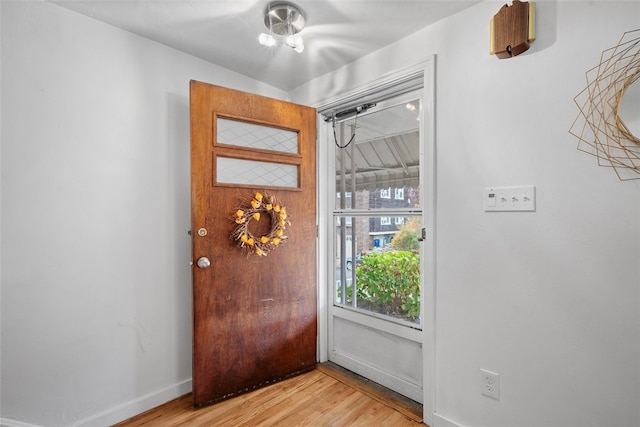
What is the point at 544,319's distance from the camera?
4.36ft

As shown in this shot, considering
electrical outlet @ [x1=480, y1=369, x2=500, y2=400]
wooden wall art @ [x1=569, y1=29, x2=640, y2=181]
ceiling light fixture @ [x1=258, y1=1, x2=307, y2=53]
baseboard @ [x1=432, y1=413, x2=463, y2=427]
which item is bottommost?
baseboard @ [x1=432, y1=413, x2=463, y2=427]

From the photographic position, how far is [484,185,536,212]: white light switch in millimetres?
1354

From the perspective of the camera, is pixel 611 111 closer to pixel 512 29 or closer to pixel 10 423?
pixel 512 29

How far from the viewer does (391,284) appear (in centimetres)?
210

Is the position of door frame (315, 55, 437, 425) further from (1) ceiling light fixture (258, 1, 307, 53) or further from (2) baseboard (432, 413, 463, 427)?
(1) ceiling light fixture (258, 1, 307, 53)

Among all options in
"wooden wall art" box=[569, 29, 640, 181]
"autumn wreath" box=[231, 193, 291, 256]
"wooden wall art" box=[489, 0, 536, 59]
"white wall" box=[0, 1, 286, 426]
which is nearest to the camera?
"wooden wall art" box=[569, 29, 640, 181]

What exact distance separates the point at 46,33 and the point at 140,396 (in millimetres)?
1985

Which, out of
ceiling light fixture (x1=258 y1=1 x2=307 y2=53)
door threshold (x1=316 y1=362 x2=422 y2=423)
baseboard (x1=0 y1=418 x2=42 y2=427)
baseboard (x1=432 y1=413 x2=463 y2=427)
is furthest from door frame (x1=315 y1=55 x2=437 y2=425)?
baseboard (x1=0 y1=418 x2=42 y2=427)

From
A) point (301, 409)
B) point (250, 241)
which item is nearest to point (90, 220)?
point (250, 241)

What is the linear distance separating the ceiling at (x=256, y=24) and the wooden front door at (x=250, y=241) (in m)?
0.28

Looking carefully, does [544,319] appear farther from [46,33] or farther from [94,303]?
[46,33]

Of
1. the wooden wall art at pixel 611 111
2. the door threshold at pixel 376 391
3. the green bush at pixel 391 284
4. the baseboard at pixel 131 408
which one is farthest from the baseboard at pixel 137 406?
the wooden wall art at pixel 611 111

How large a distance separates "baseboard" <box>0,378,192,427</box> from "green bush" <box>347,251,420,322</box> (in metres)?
1.29

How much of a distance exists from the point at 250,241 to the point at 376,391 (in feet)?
4.17
